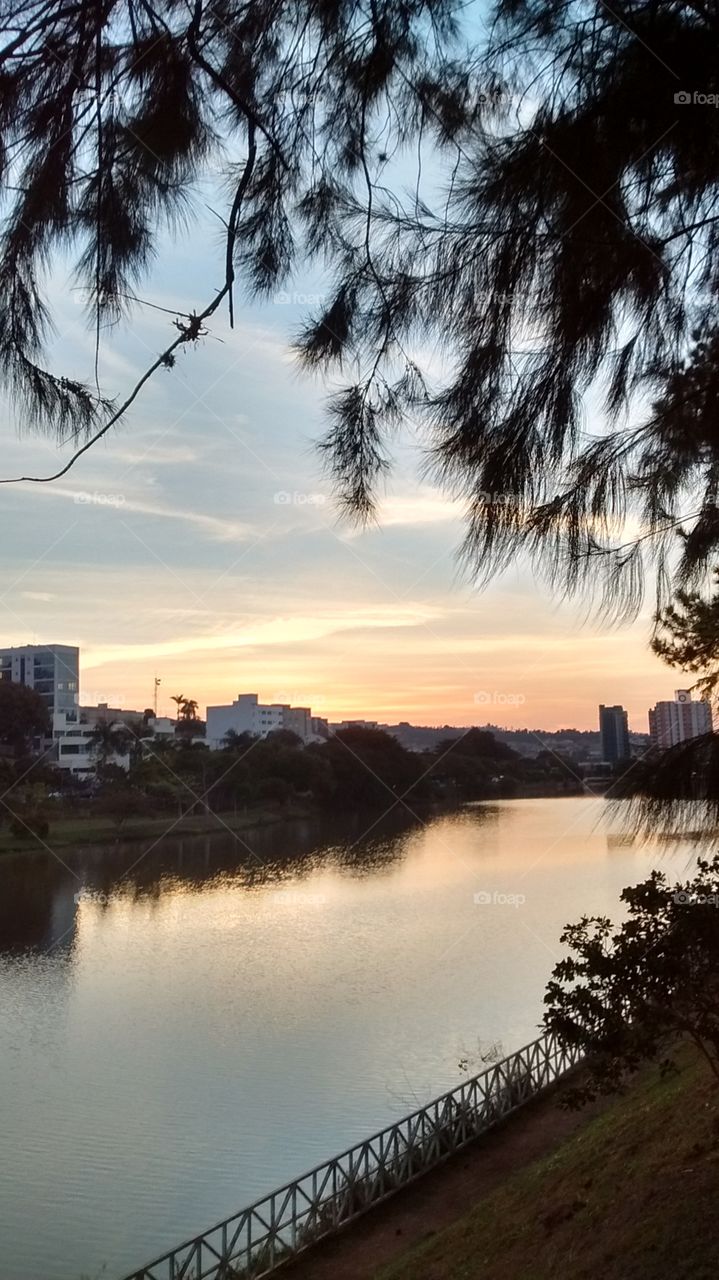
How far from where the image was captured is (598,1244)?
267 cm

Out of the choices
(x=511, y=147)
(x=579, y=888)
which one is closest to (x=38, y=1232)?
(x=511, y=147)

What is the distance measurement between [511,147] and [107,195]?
0.68 metres

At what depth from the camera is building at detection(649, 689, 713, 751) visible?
1677 millimetres

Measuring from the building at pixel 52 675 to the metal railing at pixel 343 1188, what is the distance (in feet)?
42.4

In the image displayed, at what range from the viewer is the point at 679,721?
1.73 m

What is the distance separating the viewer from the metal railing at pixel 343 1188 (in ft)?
14.8

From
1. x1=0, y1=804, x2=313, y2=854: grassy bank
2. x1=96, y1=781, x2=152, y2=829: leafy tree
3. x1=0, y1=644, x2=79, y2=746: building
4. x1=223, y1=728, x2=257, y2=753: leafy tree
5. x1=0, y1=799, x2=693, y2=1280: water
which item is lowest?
x1=0, y1=799, x2=693, y2=1280: water

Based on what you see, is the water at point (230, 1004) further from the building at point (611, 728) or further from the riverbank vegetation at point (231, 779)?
the riverbank vegetation at point (231, 779)

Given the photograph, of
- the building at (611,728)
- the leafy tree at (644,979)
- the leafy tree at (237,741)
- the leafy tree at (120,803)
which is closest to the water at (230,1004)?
the building at (611,728)

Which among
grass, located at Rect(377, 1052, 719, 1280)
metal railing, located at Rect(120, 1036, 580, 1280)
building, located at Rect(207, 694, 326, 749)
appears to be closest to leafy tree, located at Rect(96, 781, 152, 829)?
building, located at Rect(207, 694, 326, 749)

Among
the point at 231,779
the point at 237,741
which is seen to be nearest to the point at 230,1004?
the point at 231,779

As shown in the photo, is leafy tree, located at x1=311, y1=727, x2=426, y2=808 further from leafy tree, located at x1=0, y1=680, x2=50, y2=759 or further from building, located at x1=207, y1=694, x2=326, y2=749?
leafy tree, located at x1=0, y1=680, x2=50, y2=759

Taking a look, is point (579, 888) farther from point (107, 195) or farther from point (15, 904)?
point (107, 195)

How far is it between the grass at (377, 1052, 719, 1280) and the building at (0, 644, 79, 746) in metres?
14.7
